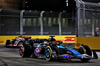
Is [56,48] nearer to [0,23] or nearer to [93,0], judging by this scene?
[93,0]

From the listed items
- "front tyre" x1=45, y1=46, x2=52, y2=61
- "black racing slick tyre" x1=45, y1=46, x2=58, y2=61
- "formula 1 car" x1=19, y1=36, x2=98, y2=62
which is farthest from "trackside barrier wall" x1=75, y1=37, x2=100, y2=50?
"black racing slick tyre" x1=45, y1=46, x2=58, y2=61

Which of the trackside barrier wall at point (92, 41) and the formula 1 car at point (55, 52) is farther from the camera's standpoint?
the trackside barrier wall at point (92, 41)

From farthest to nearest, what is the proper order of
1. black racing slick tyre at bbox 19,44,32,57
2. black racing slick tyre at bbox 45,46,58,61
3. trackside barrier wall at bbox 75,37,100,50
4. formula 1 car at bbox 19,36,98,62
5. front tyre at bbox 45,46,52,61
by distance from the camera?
trackside barrier wall at bbox 75,37,100,50
black racing slick tyre at bbox 19,44,32,57
front tyre at bbox 45,46,52,61
black racing slick tyre at bbox 45,46,58,61
formula 1 car at bbox 19,36,98,62

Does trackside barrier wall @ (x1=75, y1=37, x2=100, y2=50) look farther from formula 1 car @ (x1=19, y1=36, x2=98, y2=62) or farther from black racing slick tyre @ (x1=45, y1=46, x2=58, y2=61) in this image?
black racing slick tyre @ (x1=45, y1=46, x2=58, y2=61)

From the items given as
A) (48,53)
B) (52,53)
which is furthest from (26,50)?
(52,53)

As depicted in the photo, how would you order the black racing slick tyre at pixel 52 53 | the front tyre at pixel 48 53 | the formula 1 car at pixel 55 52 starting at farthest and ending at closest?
1. the front tyre at pixel 48 53
2. the black racing slick tyre at pixel 52 53
3. the formula 1 car at pixel 55 52

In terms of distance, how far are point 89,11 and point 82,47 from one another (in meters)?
5.54

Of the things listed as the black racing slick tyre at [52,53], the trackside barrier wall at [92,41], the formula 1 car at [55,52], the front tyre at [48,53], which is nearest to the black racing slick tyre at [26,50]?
the formula 1 car at [55,52]

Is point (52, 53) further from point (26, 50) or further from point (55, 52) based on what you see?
point (26, 50)

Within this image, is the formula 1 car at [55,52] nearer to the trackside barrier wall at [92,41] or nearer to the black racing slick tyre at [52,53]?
the black racing slick tyre at [52,53]

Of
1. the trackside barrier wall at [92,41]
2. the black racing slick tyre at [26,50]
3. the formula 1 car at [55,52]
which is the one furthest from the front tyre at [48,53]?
the trackside barrier wall at [92,41]

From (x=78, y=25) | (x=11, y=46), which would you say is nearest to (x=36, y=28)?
(x=11, y=46)

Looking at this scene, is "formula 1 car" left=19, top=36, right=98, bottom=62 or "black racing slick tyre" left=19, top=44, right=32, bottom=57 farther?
"black racing slick tyre" left=19, top=44, right=32, bottom=57

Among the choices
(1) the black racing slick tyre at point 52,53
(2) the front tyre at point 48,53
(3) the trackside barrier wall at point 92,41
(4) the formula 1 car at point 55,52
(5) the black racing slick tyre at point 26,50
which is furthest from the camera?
(3) the trackside barrier wall at point 92,41
